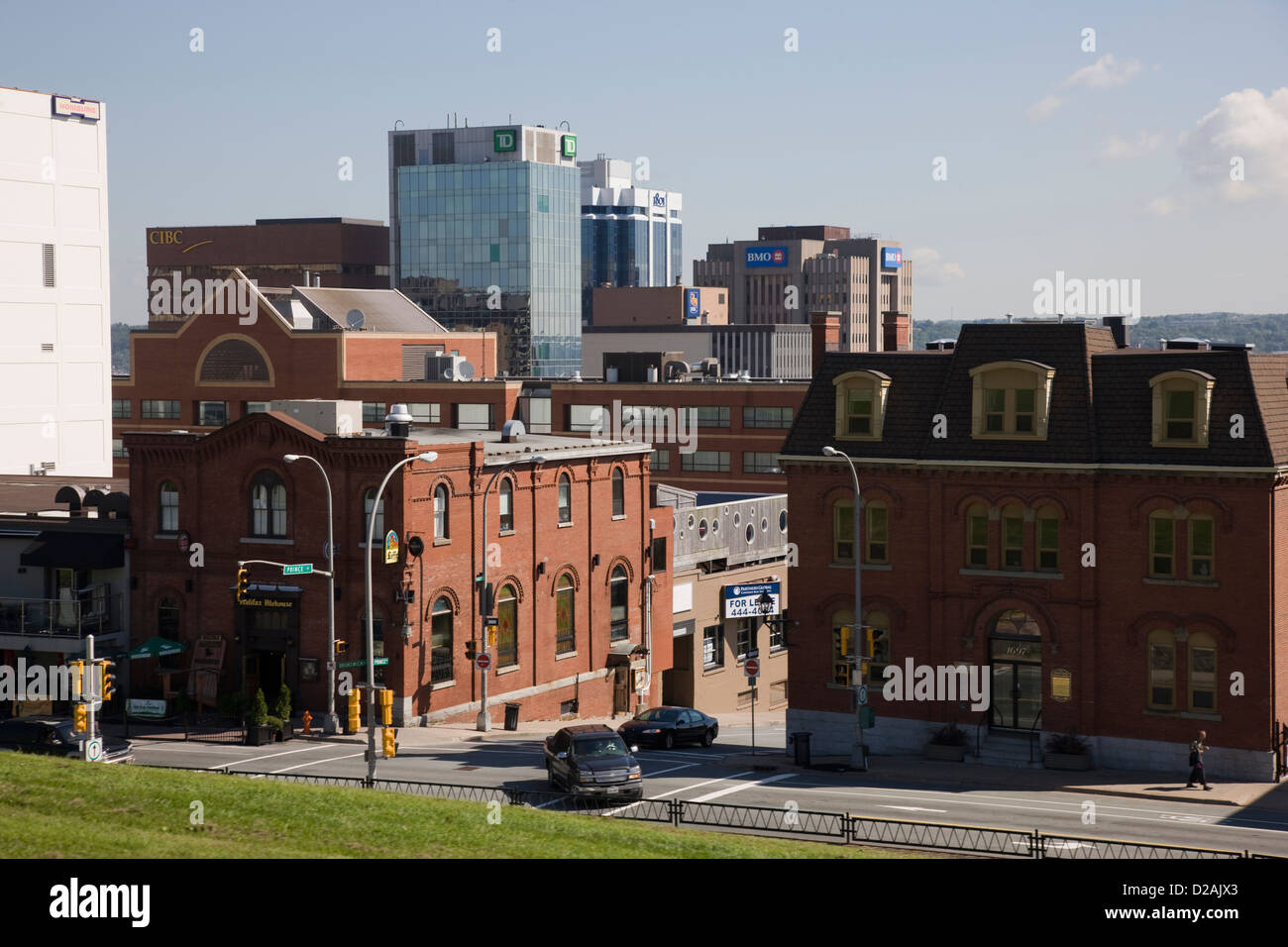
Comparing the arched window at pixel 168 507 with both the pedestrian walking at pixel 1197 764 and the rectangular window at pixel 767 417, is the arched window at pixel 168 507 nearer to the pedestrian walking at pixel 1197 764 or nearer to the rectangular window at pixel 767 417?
the pedestrian walking at pixel 1197 764

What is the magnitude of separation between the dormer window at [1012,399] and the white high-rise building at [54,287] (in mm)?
73349

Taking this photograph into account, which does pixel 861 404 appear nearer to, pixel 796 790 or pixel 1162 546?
pixel 1162 546

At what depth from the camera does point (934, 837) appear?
33438 millimetres

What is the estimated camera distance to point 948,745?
48.5 meters

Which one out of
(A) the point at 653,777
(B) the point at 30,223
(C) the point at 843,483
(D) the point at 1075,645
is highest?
(B) the point at 30,223

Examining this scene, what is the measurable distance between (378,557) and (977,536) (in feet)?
66.2

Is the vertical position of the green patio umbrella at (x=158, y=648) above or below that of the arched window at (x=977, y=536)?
below

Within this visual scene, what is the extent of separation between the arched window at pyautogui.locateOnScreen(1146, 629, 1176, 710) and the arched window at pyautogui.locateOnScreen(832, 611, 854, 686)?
351 inches

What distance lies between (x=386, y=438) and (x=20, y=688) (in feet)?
53.7

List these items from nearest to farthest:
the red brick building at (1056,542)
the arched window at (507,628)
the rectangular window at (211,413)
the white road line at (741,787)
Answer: the white road line at (741,787) < the red brick building at (1056,542) < the arched window at (507,628) < the rectangular window at (211,413)

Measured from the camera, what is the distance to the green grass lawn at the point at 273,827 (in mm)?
24391

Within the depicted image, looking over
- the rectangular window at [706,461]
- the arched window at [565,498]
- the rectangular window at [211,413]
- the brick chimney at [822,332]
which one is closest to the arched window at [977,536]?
the brick chimney at [822,332]

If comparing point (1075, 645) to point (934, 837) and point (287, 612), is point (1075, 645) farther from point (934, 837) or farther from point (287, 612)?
point (287, 612)
